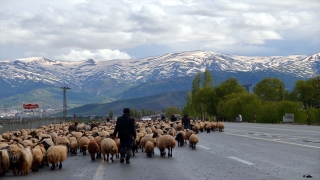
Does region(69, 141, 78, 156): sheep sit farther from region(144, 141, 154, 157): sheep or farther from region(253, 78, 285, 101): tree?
region(253, 78, 285, 101): tree

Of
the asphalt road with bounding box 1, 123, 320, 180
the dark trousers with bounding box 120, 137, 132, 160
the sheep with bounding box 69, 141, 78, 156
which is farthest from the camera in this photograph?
the sheep with bounding box 69, 141, 78, 156

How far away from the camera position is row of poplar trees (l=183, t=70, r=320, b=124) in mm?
96281

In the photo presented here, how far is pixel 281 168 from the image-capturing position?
16984mm

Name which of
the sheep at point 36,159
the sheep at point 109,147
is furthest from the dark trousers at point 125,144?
the sheep at point 36,159

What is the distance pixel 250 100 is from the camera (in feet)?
399

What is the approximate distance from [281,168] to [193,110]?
15320 centimetres

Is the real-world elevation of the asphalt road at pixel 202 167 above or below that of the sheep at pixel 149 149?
below

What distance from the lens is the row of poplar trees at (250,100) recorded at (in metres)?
96.3

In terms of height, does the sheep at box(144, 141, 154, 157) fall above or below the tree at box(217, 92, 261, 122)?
below

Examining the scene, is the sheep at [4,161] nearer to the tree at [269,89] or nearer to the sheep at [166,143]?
the sheep at [166,143]

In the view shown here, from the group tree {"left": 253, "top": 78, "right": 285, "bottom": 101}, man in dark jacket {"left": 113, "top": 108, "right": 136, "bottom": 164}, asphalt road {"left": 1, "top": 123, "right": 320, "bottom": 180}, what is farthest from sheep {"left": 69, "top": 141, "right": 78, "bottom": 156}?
tree {"left": 253, "top": 78, "right": 285, "bottom": 101}

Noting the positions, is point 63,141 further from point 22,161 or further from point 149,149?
point 22,161

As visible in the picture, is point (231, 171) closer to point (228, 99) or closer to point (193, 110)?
point (228, 99)

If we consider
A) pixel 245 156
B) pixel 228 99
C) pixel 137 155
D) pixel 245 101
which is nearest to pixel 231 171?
pixel 245 156
